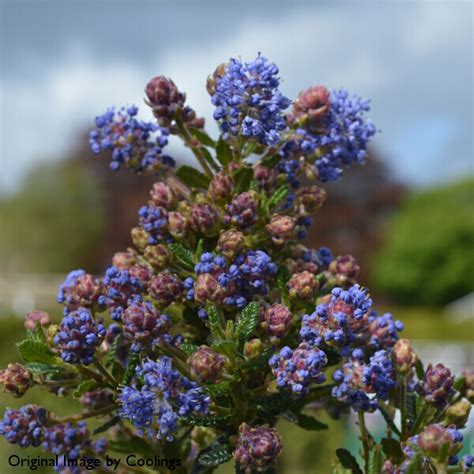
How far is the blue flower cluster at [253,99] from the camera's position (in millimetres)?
1722

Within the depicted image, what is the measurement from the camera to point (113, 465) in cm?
192

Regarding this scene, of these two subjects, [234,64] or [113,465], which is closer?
[234,64]

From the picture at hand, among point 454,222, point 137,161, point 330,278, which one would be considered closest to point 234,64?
point 137,161

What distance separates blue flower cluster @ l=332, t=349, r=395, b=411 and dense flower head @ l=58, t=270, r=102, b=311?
1.79 feet

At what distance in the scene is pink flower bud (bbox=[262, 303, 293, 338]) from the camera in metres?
1.61

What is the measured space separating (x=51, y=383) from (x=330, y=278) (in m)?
0.67

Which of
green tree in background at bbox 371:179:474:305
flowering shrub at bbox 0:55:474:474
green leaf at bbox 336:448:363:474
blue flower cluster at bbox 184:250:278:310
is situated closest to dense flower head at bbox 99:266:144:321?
flowering shrub at bbox 0:55:474:474

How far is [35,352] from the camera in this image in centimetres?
175

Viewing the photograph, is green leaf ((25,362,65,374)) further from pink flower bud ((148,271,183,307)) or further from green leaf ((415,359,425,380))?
green leaf ((415,359,425,380))

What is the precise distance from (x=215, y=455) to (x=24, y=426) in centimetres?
43

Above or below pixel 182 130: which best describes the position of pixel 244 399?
below

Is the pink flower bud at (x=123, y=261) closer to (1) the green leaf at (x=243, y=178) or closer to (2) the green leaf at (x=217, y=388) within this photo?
(1) the green leaf at (x=243, y=178)

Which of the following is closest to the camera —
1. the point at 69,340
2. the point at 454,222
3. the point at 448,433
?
the point at 448,433

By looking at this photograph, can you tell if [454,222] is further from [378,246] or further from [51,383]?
[51,383]
